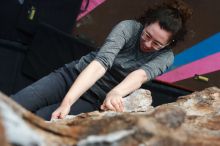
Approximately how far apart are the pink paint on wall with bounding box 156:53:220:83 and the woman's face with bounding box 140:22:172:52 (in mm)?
1284

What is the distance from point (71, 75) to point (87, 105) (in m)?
0.12

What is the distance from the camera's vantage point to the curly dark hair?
1.62m

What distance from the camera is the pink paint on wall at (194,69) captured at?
9.55ft

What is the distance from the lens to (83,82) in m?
1.47

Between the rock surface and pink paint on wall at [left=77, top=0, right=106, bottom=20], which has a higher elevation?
the rock surface

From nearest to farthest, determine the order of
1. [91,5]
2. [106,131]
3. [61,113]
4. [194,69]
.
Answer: [106,131]
[61,113]
[91,5]
[194,69]

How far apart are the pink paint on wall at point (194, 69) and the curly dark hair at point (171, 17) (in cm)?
121

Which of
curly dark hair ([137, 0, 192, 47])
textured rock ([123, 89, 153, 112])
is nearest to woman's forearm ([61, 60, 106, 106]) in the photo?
textured rock ([123, 89, 153, 112])

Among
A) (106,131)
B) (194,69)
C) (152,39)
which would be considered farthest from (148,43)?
Result: (194,69)

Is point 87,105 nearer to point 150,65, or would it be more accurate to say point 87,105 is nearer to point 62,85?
point 62,85

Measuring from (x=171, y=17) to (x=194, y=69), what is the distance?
1.38 m

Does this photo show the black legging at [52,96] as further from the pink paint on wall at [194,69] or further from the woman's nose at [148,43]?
the pink paint on wall at [194,69]

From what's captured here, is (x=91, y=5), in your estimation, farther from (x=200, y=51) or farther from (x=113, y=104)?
(x=113, y=104)

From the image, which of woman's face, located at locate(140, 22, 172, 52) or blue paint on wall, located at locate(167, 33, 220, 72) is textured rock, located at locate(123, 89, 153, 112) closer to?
woman's face, located at locate(140, 22, 172, 52)
